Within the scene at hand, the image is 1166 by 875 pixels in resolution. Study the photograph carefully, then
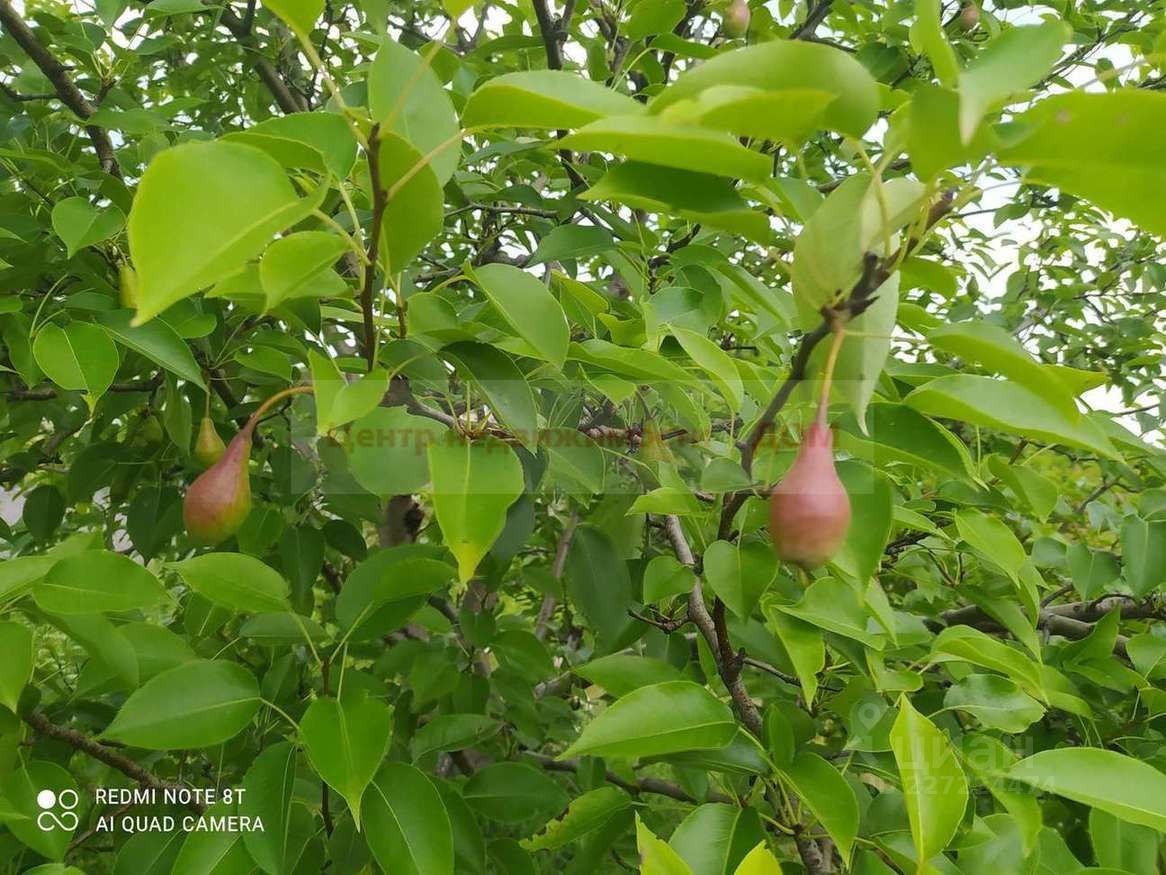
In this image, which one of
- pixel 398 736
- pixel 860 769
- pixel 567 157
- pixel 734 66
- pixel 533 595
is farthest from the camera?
pixel 533 595

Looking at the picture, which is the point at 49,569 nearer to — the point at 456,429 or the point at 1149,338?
the point at 456,429

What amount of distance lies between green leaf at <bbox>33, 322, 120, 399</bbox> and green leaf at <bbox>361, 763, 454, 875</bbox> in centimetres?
48

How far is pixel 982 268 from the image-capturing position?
2.36 meters

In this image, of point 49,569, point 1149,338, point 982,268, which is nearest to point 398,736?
point 49,569

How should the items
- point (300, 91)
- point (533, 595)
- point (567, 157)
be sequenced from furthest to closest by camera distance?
point (533, 595) < point (300, 91) < point (567, 157)

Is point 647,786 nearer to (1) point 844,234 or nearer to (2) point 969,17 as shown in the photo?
(1) point 844,234

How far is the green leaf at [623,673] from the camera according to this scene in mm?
768

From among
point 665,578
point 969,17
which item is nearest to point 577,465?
point 665,578

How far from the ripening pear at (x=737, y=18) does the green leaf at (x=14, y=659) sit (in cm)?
129

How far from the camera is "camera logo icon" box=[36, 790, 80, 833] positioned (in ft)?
2.34

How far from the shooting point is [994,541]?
788 millimetres

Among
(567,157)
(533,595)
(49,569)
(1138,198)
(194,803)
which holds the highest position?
(1138,198)

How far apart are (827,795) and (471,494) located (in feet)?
1.25

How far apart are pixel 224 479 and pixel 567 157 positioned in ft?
2.13
